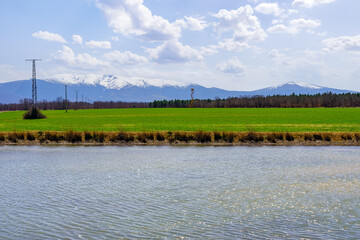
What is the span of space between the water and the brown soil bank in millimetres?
12412

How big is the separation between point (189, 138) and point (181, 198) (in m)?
26.5

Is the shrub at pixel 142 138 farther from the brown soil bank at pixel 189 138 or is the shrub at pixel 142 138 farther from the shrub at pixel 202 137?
the shrub at pixel 202 137

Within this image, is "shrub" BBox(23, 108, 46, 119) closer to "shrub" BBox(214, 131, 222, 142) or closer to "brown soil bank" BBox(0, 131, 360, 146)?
"brown soil bank" BBox(0, 131, 360, 146)

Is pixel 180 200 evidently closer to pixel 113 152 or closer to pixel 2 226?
pixel 2 226

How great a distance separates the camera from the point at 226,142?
4272 cm

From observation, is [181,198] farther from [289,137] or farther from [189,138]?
[289,137]

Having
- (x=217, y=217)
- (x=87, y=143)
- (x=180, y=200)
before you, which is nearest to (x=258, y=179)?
(x=180, y=200)

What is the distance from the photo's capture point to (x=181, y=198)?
55.5ft

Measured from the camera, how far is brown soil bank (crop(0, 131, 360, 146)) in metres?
42.4

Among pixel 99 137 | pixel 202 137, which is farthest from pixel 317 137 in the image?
pixel 99 137

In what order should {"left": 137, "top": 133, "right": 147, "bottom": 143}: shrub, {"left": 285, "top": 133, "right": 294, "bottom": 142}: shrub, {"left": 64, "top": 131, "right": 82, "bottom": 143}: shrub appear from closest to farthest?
{"left": 285, "top": 133, "right": 294, "bottom": 142}: shrub → {"left": 137, "top": 133, "right": 147, "bottom": 143}: shrub → {"left": 64, "top": 131, "right": 82, "bottom": 143}: shrub

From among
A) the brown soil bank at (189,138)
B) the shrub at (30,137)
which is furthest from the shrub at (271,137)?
the shrub at (30,137)

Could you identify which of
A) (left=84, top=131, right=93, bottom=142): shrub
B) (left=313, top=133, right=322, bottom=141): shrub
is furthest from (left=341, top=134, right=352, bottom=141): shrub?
(left=84, top=131, right=93, bottom=142): shrub

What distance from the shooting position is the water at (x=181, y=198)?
1284 cm
